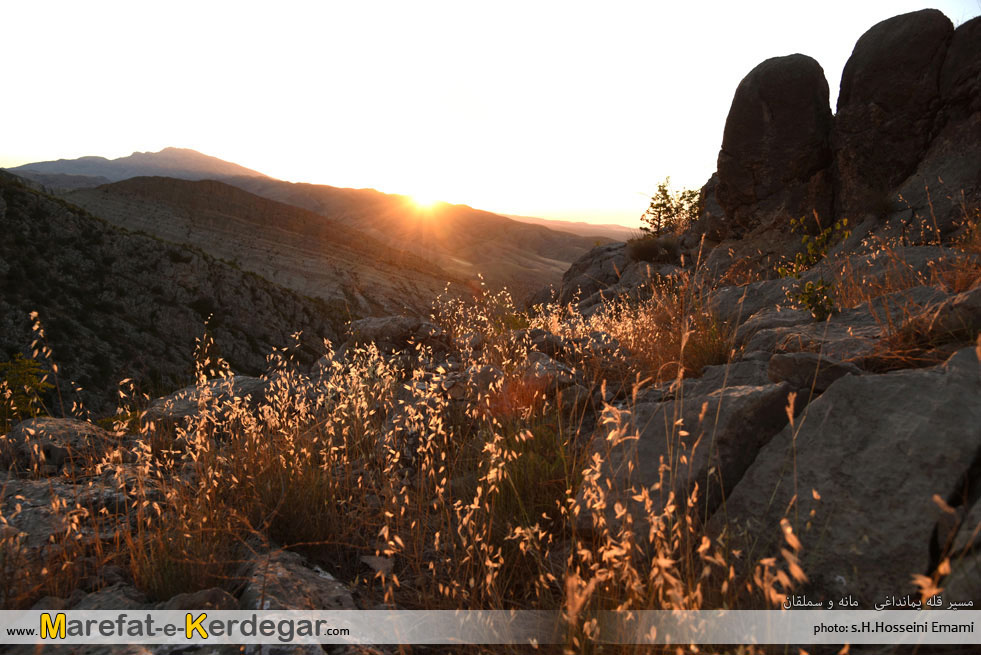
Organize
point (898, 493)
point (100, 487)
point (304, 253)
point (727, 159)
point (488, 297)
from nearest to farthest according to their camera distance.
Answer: point (898, 493) < point (100, 487) < point (488, 297) < point (727, 159) < point (304, 253)

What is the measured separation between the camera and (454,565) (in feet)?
7.60

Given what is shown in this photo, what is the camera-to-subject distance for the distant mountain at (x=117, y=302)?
52.1 feet

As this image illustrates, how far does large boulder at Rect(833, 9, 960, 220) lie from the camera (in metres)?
10.1

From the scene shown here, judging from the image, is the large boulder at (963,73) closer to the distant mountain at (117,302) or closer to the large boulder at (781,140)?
the large boulder at (781,140)

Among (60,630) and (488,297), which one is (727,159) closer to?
(488,297)

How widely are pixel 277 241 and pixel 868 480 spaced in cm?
4530

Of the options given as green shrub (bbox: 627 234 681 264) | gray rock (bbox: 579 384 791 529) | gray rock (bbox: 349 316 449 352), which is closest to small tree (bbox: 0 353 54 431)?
gray rock (bbox: 349 316 449 352)

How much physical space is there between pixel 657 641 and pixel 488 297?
200 inches

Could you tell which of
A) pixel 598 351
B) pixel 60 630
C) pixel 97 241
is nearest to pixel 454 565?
pixel 60 630

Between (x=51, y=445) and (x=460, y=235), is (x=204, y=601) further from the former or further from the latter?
(x=460, y=235)

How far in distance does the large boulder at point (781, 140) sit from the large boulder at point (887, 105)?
1.67 feet

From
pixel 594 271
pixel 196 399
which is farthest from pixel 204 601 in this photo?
pixel 594 271

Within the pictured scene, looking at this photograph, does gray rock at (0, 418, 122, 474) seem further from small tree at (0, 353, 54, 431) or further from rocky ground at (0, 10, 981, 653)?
small tree at (0, 353, 54, 431)

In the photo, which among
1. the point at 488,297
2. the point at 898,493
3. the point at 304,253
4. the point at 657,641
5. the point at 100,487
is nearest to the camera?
the point at 657,641
